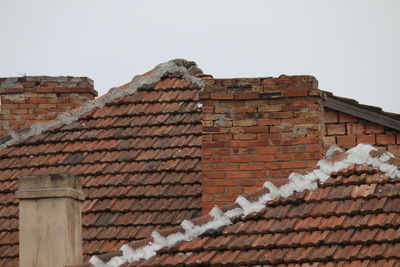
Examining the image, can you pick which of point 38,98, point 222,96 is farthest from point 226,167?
point 38,98

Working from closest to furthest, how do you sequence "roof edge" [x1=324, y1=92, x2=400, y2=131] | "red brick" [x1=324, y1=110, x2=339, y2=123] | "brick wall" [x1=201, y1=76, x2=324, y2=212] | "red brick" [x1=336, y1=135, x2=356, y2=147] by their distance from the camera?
"brick wall" [x1=201, y1=76, x2=324, y2=212] < "roof edge" [x1=324, y1=92, x2=400, y2=131] < "red brick" [x1=336, y1=135, x2=356, y2=147] < "red brick" [x1=324, y1=110, x2=339, y2=123]

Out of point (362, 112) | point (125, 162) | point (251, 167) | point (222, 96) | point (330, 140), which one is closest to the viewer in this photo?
point (251, 167)

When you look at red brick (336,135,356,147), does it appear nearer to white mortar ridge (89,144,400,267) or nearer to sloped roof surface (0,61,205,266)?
sloped roof surface (0,61,205,266)

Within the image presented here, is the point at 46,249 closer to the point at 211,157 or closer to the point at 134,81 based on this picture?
the point at 211,157

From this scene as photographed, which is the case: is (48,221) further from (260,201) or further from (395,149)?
(395,149)

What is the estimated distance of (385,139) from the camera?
14.3 m

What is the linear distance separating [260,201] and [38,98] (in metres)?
6.54

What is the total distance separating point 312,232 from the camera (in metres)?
10.1

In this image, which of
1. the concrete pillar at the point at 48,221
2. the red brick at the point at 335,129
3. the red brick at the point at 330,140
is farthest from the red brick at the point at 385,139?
the concrete pillar at the point at 48,221

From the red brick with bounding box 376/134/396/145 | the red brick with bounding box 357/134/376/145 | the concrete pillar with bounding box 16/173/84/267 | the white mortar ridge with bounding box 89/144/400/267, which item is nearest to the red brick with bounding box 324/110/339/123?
the red brick with bounding box 357/134/376/145

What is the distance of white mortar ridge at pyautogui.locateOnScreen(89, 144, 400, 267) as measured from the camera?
1048cm

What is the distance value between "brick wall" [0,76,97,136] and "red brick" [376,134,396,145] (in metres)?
4.38

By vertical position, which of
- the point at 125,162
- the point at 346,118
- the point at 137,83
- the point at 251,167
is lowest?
the point at 251,167

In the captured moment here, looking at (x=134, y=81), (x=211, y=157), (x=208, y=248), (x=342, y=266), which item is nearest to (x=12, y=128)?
(x=134, y=81)
